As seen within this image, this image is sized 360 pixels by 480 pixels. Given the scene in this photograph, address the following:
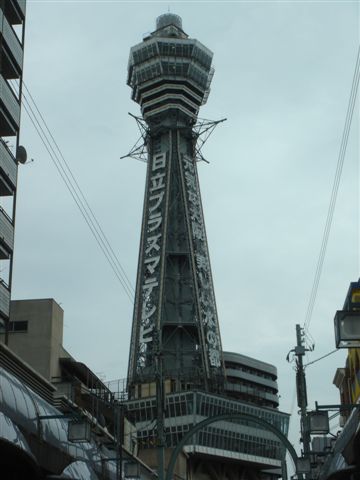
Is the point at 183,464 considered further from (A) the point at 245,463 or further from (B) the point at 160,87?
(B) the point at 160,87

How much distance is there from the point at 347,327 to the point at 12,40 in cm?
4072

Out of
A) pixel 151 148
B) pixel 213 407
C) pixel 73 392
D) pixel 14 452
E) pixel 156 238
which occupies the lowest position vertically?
pixel 14 452

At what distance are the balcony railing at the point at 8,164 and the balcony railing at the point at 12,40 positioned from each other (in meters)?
6.50

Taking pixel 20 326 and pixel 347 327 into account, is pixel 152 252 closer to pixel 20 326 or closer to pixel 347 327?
pixel 20 326

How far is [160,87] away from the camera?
167625 mm

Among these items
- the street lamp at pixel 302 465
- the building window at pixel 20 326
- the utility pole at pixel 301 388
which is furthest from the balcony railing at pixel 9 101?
the street lamp at pixel 302 465

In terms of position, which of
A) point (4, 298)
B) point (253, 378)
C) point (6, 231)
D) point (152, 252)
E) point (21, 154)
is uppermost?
point (152, 252)

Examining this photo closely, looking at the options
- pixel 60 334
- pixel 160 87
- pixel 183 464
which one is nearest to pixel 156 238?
pixel 160 87

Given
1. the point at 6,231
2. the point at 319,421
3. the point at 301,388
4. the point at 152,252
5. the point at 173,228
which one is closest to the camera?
the point at 319,421

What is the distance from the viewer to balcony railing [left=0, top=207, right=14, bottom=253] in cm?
4975

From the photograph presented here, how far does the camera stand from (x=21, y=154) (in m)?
54.4

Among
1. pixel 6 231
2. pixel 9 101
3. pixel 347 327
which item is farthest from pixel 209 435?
pixel 347 327

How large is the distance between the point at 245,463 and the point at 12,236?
91.5 meters

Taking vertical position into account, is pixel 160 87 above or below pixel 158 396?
above
